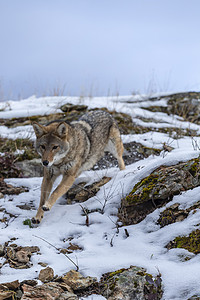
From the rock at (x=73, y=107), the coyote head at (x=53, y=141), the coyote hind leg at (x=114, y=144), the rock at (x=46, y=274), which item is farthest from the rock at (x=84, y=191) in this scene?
the rock at (x=73, y=107)

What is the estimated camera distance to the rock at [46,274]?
2.30 metres

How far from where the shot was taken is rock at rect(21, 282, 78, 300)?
2015 mm

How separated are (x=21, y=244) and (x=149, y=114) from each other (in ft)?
30.3

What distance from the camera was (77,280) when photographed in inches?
88.5

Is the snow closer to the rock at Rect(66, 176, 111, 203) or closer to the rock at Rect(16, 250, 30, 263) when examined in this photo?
the rock at Rect(16, 250, 30, 263)

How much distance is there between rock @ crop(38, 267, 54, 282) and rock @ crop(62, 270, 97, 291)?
5.3 inches

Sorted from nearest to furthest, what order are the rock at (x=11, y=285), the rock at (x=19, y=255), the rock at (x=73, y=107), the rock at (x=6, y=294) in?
1. the rock at (x=6, y=294)
2. the rock at (x=11, y=285)
3. the rock at (x=19, y=255)
4. the rock at (x=73, y=107)

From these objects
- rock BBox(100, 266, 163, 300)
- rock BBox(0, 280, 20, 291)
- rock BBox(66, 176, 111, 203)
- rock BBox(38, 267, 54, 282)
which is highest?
rock BBox(100, 266, 163, 300)

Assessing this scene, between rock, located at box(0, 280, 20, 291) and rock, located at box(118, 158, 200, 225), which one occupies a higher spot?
rock, located at box(118, 158, 200, 225)

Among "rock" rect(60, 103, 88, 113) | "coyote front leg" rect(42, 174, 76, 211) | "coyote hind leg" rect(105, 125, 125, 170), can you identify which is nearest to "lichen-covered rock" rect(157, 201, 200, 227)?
"coyote front leg" rect(42, 174, 76, 211)

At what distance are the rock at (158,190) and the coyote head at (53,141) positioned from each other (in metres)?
1.62

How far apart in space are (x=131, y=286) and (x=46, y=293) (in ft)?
2.25

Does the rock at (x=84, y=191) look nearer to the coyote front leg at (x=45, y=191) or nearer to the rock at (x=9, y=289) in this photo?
the coyote front leg at (x=45, y=191)

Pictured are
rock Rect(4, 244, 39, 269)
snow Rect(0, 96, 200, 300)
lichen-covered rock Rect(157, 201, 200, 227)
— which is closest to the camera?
snow Rect(0, 96, 200, 300)
